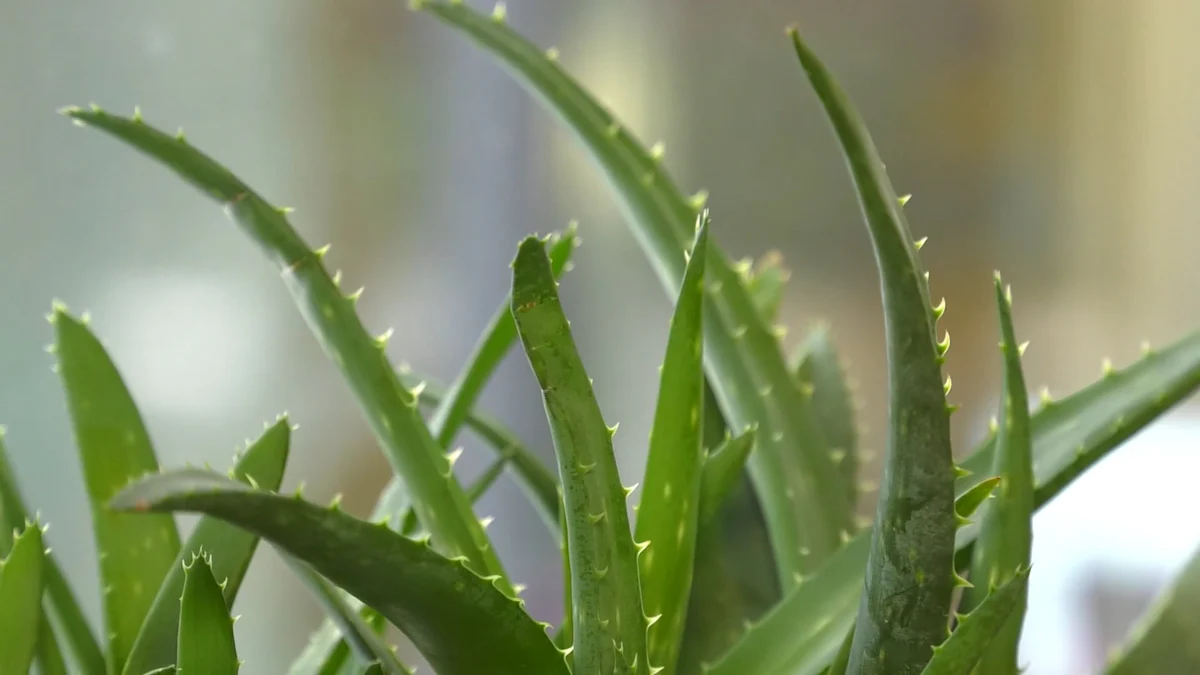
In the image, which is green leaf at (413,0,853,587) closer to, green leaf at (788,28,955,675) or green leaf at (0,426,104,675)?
green leaf at (788,28,955,675)

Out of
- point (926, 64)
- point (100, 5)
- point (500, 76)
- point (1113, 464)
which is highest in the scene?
point (100, 5)

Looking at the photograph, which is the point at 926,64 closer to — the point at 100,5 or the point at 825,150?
the point at 825,150

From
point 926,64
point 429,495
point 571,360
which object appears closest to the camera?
point 571,360

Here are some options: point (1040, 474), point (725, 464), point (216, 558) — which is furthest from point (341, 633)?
point (1040, 474)

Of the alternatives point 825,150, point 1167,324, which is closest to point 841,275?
point 825,150

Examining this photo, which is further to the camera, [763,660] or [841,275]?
[841,275]

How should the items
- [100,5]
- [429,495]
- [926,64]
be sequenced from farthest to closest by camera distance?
[926,64]
[100,5]
[429,495]
